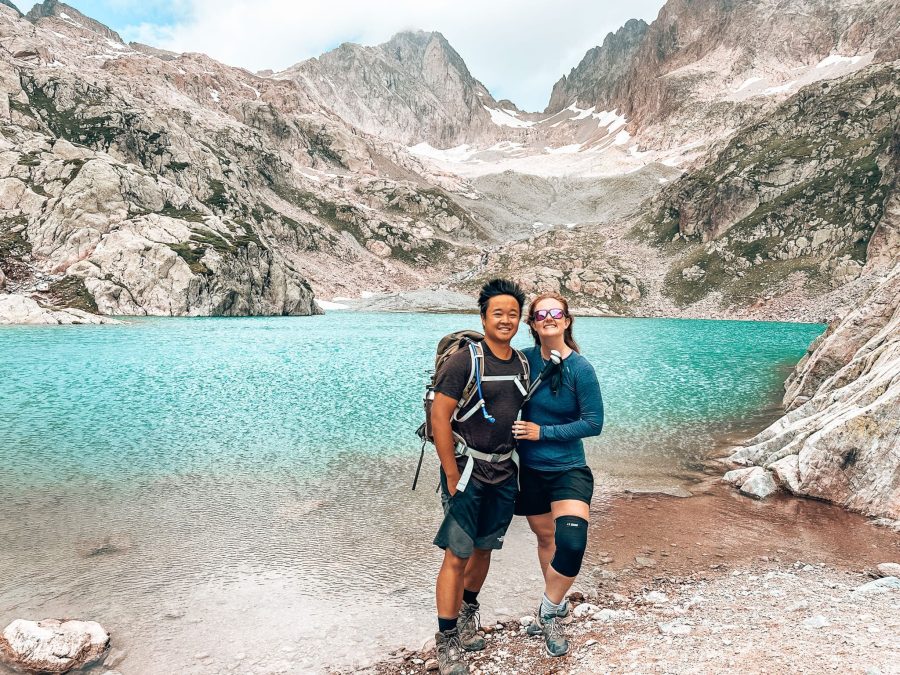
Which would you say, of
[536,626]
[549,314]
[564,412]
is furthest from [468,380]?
[536,626]

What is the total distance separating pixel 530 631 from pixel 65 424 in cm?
2044

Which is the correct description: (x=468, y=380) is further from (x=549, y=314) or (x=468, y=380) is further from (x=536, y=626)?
(x=536, y=626)

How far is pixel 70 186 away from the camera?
9931cm

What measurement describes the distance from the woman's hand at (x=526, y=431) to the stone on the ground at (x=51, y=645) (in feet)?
19.9

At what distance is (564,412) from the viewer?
5887 mm

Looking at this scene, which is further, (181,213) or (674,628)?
(181,213)

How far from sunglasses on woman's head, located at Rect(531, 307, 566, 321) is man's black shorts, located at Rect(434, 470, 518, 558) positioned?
1.90m

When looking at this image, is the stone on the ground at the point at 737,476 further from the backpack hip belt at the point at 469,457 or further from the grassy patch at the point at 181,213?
the grassy patch at the point at 181,213

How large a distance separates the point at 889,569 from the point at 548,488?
6.21m

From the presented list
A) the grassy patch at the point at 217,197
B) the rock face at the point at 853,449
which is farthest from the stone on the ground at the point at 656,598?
the grassy patch at the point at 217,197

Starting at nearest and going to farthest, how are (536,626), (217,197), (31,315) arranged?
1. (536,626)
2. (31,315)
3. (217,197)

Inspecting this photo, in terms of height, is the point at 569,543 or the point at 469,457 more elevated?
the point at 469,457

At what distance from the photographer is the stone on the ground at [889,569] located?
25.4 feet

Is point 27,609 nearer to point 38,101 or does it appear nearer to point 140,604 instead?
point 140,604
